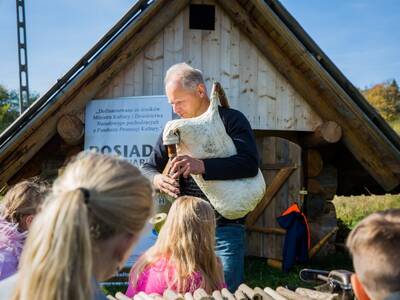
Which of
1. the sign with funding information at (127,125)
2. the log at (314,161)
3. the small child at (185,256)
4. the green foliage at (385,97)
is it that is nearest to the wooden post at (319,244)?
the log at (314,161)

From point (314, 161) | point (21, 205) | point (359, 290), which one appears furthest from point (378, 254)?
point (314, 161)

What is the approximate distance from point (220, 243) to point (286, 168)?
4.08m

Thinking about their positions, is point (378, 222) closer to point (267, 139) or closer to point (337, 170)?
point (267, 139)

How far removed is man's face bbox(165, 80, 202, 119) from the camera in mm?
3231

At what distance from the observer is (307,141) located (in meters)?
7.35

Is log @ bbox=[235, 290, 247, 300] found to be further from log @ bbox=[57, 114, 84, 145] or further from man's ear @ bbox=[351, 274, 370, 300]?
log @ bbox=[57, 114, 84, 145]

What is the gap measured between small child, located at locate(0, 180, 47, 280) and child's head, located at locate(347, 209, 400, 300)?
1710 mm

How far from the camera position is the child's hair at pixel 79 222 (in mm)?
1334

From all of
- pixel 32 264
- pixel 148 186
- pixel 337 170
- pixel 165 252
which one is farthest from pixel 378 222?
pixel 337 170

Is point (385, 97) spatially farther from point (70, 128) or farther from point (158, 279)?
point (158, 279)

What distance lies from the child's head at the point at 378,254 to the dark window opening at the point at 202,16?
550cm

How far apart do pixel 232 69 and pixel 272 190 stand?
161 cm

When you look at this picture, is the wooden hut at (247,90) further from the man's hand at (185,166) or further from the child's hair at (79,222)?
the child's hair at (79,222)

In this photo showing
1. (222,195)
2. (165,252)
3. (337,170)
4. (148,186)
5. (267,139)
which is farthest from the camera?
(337,170)
